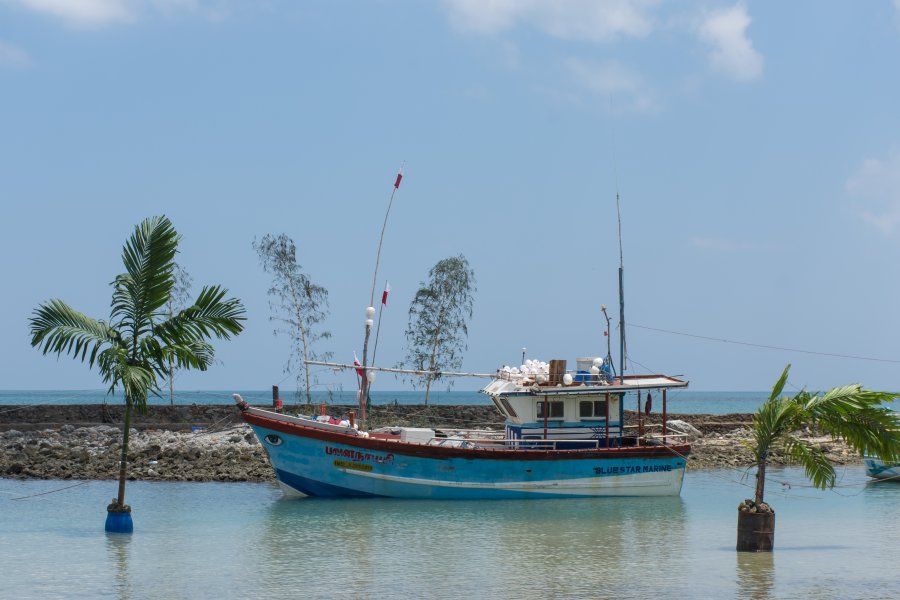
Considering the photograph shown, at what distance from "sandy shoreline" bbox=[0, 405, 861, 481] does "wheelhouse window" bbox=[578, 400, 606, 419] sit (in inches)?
214

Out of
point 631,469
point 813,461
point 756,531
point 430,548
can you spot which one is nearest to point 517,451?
point 631,469

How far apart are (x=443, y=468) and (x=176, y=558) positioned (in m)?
8.45

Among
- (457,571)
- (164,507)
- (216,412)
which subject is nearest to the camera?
(457,571)

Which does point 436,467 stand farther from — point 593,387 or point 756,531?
point 756,531

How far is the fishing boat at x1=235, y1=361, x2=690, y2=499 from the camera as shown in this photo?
23156 mm

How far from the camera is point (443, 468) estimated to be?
2325cm

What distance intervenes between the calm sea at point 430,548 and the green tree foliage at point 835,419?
1.61 metres

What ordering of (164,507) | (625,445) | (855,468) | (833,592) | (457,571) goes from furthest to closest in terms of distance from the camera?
(855,468) → (625,445) → (164,507) → (457,571) → (833,592)

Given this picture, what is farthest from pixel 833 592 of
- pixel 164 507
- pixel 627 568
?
pixel 164 507

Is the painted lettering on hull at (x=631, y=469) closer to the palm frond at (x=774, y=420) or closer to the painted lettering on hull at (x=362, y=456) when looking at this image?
the painted lettering on hull at (x=362, y=456)

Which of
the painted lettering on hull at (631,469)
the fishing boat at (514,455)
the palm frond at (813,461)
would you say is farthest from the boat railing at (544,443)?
the palm frond at (813,461)

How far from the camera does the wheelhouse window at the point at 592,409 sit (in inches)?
944

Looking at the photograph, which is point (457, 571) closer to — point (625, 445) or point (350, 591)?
point (350, 591)

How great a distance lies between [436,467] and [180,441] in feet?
41.7
